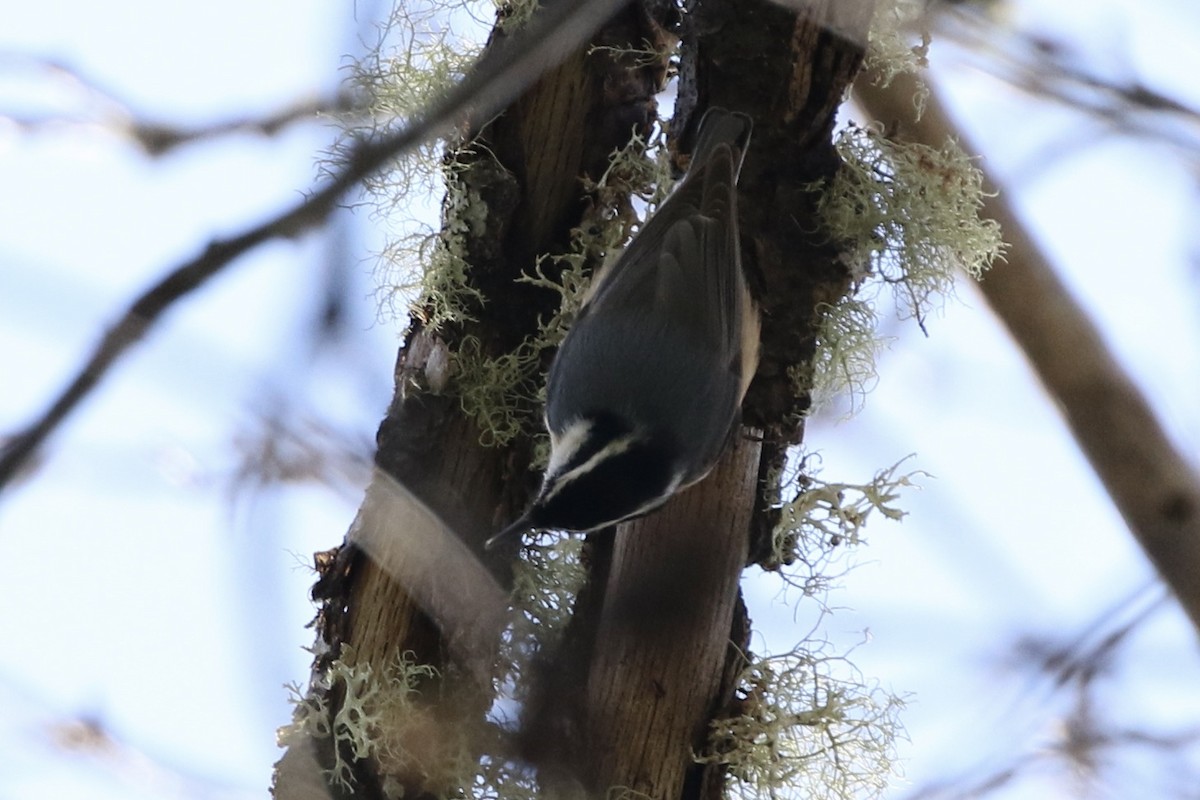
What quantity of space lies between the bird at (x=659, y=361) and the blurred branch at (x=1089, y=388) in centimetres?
48

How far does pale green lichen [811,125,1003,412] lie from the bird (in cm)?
18

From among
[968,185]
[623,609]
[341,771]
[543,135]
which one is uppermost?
[968,185]

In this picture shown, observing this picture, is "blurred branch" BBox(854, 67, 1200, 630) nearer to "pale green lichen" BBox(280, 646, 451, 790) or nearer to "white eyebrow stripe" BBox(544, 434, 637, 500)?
"white eyebrow stripe" BBox(544, 434, 637, 500)

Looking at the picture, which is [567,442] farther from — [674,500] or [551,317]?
[551,317]

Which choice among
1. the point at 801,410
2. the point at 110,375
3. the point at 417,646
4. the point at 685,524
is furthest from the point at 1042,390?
the point at 110,375

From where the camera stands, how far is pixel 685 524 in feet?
7.69

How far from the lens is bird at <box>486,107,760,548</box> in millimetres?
2275

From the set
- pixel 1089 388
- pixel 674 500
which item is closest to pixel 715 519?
pixel 674 500

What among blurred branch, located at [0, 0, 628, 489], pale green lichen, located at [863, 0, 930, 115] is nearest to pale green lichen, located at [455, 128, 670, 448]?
pale green lichen, located at [863, 0, 930, 115]

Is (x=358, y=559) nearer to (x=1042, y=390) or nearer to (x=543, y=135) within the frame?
(x=543, y=135)

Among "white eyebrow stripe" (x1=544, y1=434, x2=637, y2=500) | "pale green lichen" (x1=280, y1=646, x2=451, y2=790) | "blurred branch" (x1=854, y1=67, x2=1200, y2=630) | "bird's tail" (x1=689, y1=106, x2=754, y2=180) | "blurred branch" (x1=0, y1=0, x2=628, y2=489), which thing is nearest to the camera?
"blurred branch" (x1=0, y1=0, x2=628, y2=489)

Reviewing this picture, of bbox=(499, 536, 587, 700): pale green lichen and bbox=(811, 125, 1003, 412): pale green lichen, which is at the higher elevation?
bbox=(811, 125, 1003, 412): pale green lichen

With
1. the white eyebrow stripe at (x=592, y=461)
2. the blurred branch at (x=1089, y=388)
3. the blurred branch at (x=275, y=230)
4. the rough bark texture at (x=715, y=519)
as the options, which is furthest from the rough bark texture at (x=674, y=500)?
the blurred branch at (x=275, y=230)

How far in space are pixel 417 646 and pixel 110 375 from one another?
4.95ft
